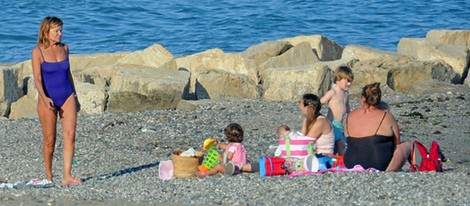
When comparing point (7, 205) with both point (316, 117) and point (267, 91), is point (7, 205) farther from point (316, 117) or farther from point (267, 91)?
point (267, 91)

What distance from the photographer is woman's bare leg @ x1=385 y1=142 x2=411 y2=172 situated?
34.2ft

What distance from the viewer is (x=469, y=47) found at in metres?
22.2

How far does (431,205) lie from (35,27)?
27366 mm

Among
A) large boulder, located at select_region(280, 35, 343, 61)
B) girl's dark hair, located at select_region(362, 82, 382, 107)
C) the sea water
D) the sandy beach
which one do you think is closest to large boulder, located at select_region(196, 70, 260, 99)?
the sandy beach

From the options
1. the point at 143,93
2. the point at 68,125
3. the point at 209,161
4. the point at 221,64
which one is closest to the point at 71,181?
the point at 68,125

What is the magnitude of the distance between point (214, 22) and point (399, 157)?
2594 centimetres

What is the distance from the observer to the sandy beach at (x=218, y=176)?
9.41m

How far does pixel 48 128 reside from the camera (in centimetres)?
1023

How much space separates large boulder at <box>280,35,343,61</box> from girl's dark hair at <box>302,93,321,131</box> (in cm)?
1061

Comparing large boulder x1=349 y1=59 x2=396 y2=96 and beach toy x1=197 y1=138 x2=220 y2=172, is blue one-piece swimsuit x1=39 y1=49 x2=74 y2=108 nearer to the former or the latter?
beach toy x1=197 y1=138 x2=220 y2=172

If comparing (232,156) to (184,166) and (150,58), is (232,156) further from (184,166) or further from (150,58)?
(150,58)

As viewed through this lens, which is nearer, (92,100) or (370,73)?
(92,100)

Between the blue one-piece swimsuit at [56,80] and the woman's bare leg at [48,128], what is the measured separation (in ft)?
0.43

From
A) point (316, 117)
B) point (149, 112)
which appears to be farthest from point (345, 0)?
point (316, 117)
